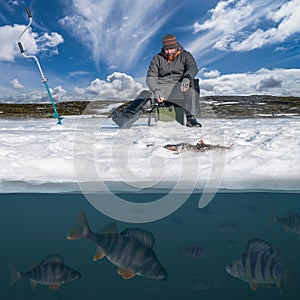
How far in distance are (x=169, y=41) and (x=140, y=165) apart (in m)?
3.20

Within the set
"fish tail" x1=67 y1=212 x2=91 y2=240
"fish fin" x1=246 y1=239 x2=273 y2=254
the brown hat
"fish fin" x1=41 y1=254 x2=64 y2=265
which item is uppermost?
the brown hat

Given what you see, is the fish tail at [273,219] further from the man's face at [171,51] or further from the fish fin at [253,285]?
the man's face at [171,51]

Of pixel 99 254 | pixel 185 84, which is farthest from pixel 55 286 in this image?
pixel 185 84

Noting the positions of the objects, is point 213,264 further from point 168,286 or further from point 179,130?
point 179,130

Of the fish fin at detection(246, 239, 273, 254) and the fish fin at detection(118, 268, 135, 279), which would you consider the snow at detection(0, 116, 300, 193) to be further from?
the fish fin at detection(118, 268, 135, 279)

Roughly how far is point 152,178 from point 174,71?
334cm

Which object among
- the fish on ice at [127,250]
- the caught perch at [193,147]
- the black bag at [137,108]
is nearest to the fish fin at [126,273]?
the fish on ice at [127,250]

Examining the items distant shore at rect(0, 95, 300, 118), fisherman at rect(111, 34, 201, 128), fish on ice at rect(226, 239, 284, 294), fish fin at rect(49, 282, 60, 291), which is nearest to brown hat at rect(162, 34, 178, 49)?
fisherman at rect(111, 34, 201, 128)

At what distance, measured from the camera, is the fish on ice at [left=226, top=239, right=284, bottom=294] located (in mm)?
1916

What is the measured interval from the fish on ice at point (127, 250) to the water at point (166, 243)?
135mm

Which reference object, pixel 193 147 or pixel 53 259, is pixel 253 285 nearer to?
pixel 53 259

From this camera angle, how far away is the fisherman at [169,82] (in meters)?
6.27

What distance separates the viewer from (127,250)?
6.82 ft

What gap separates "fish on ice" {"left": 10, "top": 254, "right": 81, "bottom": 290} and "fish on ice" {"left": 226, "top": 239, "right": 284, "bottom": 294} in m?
1.04
